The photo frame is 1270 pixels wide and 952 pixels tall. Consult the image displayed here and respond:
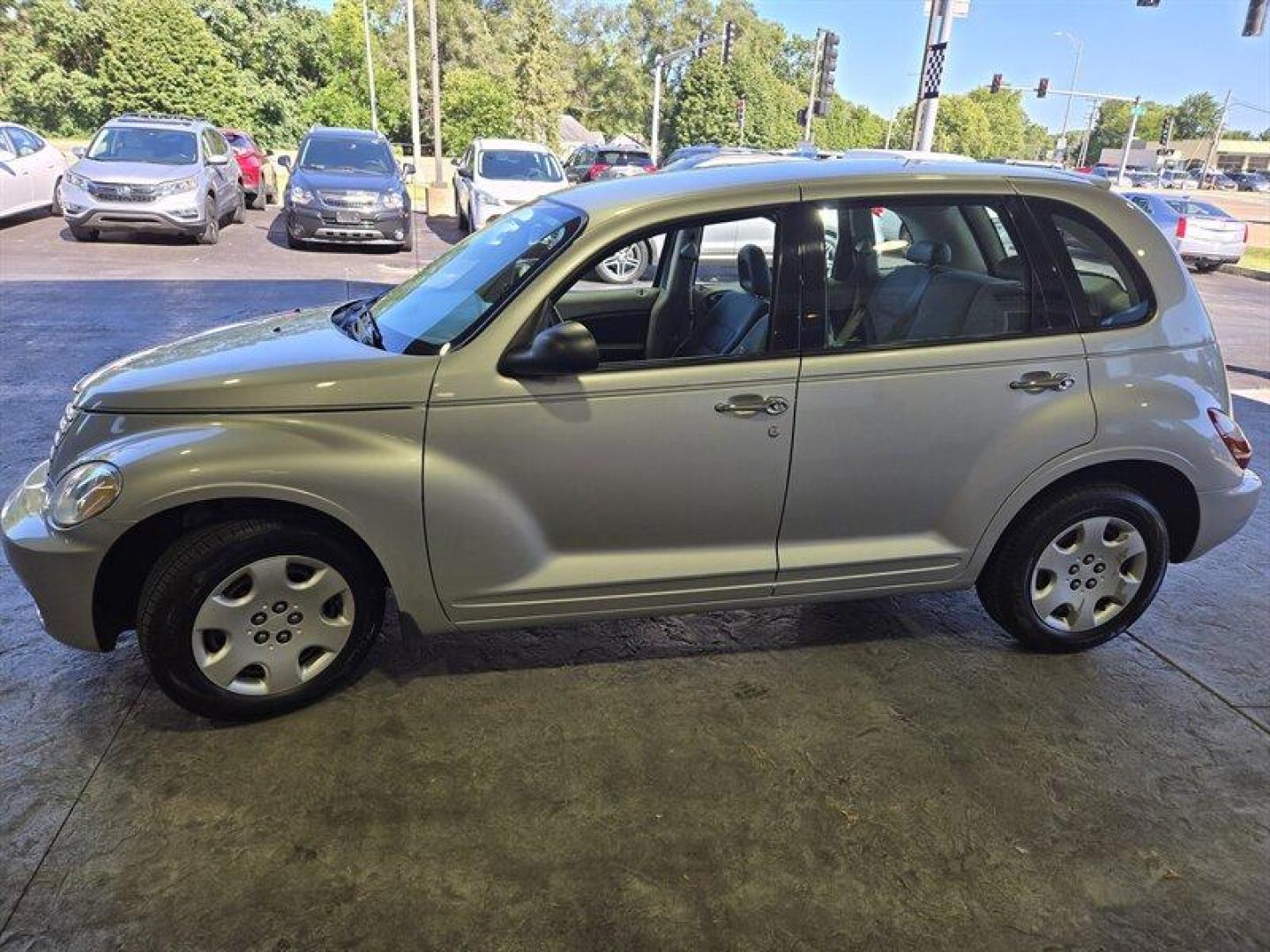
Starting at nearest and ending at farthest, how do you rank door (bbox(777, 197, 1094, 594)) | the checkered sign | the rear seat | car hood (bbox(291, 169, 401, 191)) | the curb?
door (bbox(777, 197, 1094, 594)) < the rear seat < car hood (bbox(291, 169, 401, 191)) < the checkered sign < the curb

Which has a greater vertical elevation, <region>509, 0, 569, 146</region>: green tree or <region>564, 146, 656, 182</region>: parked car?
<region>509, 0, 569, 146</region>: green tree

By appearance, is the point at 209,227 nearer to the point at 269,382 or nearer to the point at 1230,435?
the point at 269,382

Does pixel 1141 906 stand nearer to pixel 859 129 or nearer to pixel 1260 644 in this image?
pixel 1260 644

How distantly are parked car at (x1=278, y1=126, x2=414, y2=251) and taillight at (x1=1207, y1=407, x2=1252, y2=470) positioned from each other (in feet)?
40.3

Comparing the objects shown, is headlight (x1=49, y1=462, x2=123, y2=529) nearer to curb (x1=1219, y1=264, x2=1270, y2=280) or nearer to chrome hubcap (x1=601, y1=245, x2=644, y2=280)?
chrome hubcap (x1=601, y1=245, x2=644, y2=280)

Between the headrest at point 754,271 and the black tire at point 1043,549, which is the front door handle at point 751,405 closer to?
the headrest at point 754,271

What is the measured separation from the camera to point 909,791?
2881mm

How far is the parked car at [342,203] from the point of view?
44.5 feet

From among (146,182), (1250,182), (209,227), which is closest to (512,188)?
(209,227)

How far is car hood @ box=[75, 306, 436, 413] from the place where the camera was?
2902 mm

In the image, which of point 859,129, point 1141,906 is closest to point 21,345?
point 1141,906

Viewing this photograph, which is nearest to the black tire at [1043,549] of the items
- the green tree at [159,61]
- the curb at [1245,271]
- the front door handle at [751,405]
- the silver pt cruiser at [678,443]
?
the silver pt cruiser at [678,443]

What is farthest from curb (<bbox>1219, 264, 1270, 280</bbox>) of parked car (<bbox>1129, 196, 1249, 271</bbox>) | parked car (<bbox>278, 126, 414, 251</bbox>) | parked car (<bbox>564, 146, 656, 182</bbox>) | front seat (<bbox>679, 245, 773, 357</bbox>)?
front seat (<bbox>679, 245, 773, 357</bbox>)

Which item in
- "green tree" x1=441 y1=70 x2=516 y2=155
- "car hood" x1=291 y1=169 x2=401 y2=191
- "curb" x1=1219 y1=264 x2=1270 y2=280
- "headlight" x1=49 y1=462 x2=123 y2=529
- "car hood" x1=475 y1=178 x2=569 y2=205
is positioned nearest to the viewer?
"headlight" x1=49 y1=462 x2=123 y2=529
